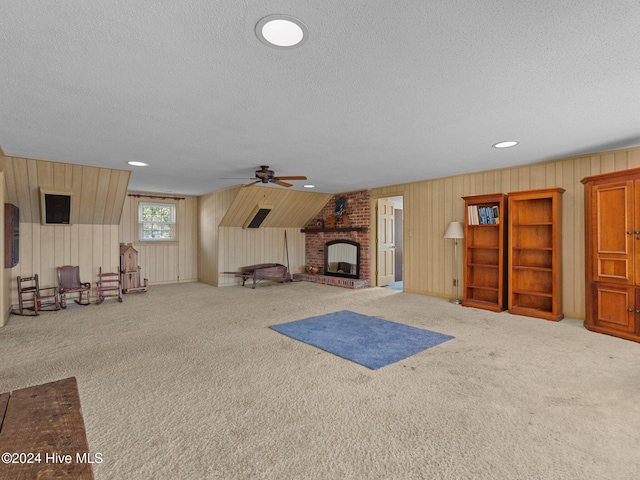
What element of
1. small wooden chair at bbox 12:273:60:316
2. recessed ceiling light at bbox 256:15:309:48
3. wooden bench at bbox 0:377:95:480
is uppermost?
recessed ceiling light at bbox 256:15:309:48

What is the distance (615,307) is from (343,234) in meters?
5.00

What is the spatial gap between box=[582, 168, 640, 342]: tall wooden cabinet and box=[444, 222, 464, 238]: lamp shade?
5.46ft

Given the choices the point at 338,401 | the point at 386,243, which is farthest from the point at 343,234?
the point at 338,401

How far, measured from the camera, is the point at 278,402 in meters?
2.23

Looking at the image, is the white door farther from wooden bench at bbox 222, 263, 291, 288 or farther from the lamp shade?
wooden bench at bbox 222, 263, 291, 288

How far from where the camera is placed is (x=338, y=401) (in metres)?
2.25

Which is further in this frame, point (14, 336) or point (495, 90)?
point (14, 336)

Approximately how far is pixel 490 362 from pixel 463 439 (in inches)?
50.4

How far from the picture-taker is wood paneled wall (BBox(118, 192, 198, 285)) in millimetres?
7234

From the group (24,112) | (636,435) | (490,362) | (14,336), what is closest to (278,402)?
(490,362)

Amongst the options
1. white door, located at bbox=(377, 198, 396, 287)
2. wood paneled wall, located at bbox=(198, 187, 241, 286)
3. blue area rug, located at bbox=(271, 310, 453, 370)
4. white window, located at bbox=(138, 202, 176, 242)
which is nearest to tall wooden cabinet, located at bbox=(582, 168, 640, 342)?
blue area rug, located at bbox=(271, 310, 453, 370)

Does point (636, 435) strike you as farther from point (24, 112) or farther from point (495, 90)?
point (24, 112)

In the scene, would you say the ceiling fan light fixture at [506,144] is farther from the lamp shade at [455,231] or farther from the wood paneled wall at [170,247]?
the wood paneled wall at [170,247]

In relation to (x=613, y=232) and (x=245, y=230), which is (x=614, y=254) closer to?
(x=613, y=232)
